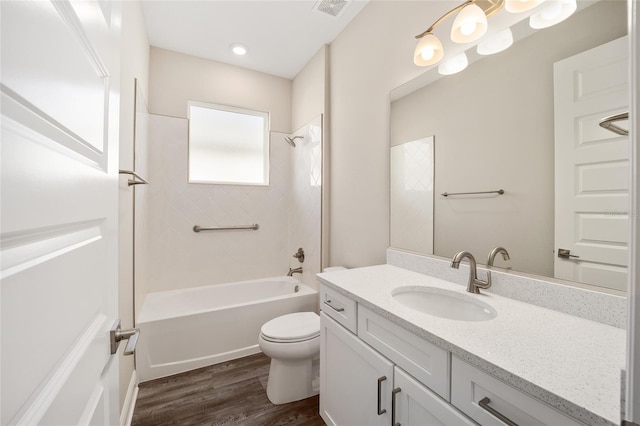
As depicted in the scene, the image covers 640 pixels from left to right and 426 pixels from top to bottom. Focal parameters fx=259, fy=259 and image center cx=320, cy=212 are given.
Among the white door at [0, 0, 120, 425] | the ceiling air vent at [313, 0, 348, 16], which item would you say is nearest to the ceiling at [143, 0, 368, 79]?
the ceiling air vent at [313, 0, 348, 16]

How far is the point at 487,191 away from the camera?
3.97 feet

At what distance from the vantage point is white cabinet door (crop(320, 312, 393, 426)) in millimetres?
996

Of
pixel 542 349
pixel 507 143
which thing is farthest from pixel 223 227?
pixel 542 349

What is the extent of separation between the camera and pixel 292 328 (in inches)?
70.8

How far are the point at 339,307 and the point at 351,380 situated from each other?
1.05ft

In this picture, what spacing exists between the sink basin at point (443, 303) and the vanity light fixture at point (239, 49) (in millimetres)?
2579

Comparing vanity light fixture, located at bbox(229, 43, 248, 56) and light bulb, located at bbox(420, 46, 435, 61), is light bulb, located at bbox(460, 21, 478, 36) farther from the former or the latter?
vanity light fixture, located at bbox(229, 43, 248, 56)

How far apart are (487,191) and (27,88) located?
4.76ft

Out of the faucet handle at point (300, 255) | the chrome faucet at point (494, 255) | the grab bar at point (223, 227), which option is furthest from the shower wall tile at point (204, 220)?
the chrome faucet at point (494, 255)

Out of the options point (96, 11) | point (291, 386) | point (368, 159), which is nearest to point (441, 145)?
point (368, 159)

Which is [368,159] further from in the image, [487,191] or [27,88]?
[27,88]

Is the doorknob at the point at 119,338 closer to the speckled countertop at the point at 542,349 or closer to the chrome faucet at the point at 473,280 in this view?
the speckled countertop at the point at 542,349

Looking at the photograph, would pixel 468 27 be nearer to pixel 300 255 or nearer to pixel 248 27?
pixel 248 27

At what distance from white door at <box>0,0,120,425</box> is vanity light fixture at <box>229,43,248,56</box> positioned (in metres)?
2.11
